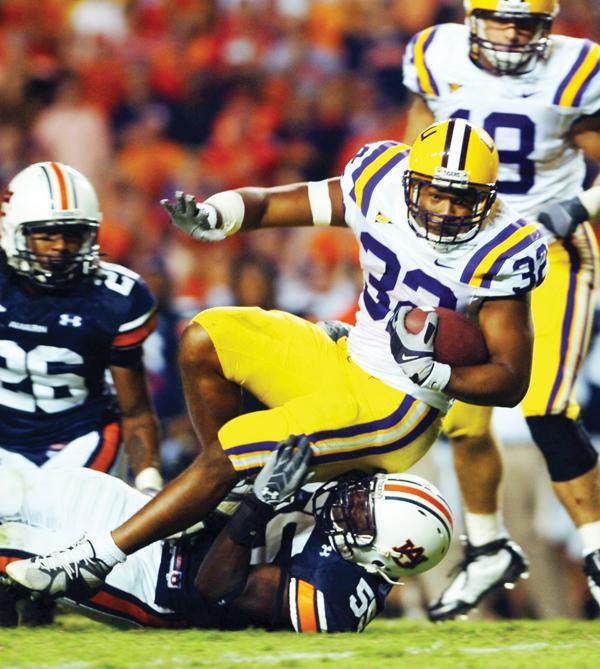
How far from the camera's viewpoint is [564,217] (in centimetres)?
Answer: 398

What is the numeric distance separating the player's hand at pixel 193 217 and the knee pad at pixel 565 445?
1.13 metres

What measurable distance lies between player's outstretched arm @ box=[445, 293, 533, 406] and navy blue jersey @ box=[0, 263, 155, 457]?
3.59ft

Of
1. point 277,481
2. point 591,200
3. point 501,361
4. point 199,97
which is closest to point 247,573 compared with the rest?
point 277,481

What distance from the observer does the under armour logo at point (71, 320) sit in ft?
12.8

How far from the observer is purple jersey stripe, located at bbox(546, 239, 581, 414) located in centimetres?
395

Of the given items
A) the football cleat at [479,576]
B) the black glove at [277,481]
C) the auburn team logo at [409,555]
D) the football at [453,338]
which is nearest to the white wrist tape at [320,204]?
the football at [453,338]

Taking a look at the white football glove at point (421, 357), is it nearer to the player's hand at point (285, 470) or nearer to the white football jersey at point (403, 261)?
the white football jersey at point (403, 261)

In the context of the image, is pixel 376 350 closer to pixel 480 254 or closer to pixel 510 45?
pixel 480 254

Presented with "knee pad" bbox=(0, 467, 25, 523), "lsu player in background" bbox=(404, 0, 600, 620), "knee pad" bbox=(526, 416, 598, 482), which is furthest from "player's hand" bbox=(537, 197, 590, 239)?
"knee pad" bbox=(0, 467, 25, 523)

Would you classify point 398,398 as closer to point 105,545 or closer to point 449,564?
point 105,545

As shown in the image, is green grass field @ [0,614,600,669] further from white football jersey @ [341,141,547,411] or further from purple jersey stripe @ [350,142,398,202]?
purple jersey stripe @ [350,142,398,202]

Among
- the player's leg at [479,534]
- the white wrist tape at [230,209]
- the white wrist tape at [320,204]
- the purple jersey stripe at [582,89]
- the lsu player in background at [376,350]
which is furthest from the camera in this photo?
the player's leg at [479,534]

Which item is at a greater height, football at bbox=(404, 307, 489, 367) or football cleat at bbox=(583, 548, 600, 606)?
football at bbox=(404, 307, 489, 367)

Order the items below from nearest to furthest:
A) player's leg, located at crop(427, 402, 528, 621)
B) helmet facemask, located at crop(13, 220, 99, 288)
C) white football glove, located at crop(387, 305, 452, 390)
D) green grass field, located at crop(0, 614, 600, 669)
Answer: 1. green grass field, located at crop(0, 614, 600, 669)
2. white football glove, located at crop(387, 305, 452, 390)
3. helmet facemask, located at crop(13, 220, 99, 288)
4. player's leg, located at crop(427, 402, 528, 621)
